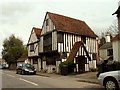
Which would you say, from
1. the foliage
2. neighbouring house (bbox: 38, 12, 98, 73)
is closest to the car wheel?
neighbouring house (bbox: 38, 12, 98, 73)

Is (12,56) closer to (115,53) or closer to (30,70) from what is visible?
(30,70)

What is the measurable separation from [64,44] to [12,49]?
96.8 ft

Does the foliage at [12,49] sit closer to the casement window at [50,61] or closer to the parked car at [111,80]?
the casement window at [50,61]

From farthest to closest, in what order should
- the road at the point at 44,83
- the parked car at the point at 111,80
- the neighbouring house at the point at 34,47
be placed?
1. the neighbouring house at the point at 34,47
2. the road at the point at 44,83
3. the parked car at the point at 111,80

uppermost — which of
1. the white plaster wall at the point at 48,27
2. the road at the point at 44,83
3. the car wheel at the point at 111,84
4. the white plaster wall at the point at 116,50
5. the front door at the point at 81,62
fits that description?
the white plaster wall at the point at 48,27

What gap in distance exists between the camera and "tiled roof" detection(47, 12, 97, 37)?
32584mm

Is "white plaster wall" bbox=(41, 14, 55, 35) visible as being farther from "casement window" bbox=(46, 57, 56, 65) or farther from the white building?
"casement window" bbox=(46, 57, 56, 65)

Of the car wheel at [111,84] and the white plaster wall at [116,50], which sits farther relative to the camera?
the white plaster wall at [116,50]

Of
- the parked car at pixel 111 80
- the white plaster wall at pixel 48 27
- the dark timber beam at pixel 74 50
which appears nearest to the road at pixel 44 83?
the parked car at pixel 111 80

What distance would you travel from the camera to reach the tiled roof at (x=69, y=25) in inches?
1283

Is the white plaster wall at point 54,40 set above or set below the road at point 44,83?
above

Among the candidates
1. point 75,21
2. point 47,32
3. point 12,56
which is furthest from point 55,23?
point 12,56

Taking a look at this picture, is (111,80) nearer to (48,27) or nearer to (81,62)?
(81,62)

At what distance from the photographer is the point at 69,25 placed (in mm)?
34406
